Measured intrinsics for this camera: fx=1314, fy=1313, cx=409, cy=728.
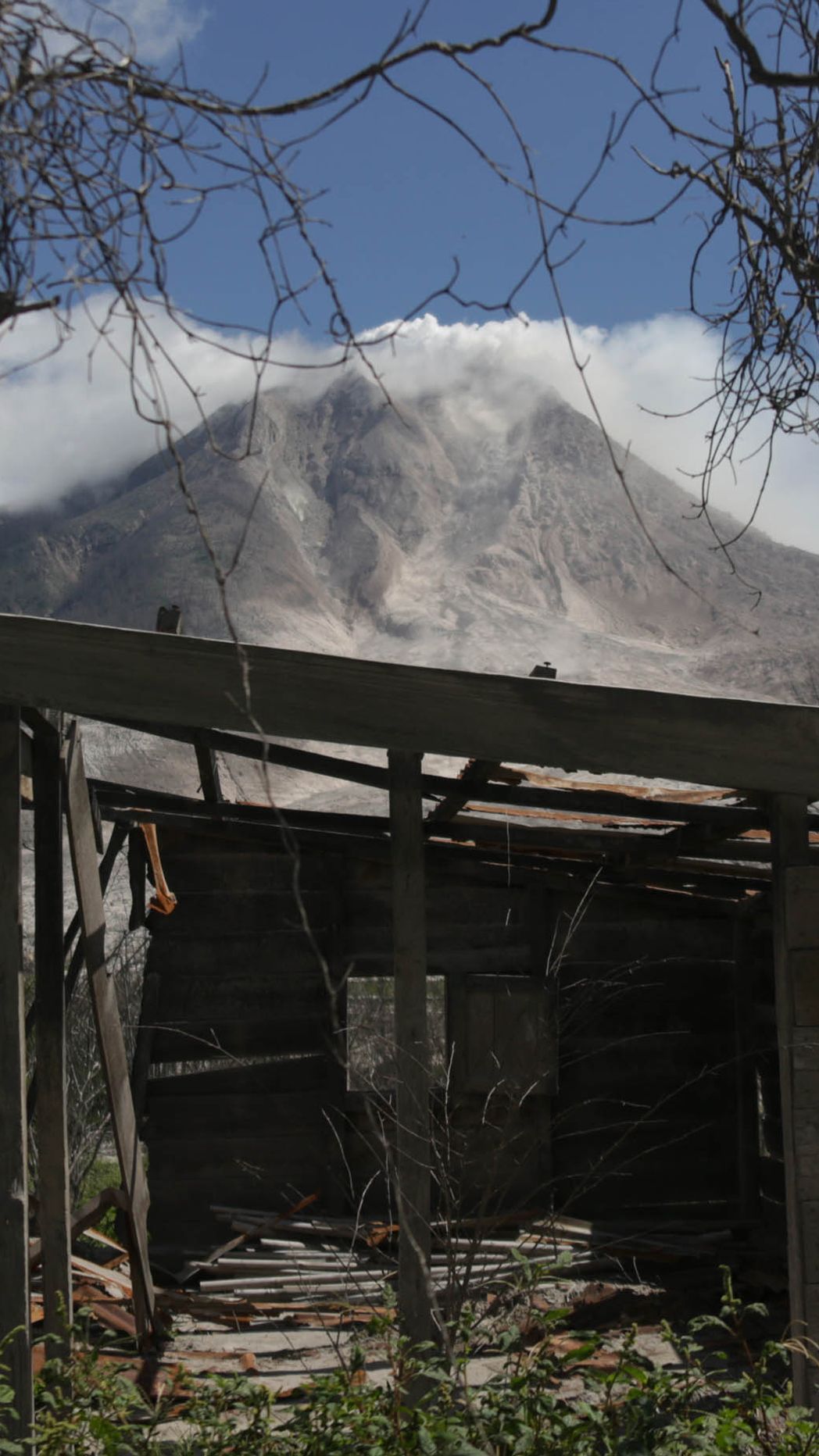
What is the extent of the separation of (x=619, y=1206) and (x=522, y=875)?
247cm

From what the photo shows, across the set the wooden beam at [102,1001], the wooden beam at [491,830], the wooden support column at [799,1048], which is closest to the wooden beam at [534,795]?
the wooden beam at [491,830]

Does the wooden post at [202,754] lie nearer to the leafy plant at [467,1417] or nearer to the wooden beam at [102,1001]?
the wooden beam at [102,1001]

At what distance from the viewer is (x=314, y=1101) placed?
9523 millimetres

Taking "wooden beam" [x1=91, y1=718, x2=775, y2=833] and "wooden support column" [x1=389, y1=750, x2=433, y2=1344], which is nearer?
"wooden support column" [x1=389, y1=750, x2=433, y2=1344]

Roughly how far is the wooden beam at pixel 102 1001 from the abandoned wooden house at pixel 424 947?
A: 0.02m

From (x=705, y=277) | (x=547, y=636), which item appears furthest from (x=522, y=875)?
(x=547, y=636)

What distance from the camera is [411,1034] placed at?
4727 mm

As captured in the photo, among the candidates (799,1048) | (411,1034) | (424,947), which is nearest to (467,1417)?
(411,1034)

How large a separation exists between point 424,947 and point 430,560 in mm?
68119

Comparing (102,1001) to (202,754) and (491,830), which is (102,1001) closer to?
(202,754)

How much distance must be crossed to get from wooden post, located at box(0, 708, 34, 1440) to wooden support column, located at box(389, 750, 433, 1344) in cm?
135

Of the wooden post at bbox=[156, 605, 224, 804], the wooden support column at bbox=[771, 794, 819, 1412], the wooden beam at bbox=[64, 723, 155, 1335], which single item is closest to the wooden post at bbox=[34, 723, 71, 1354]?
the wooden beam at bbox=[64, 723, 155, 1335]

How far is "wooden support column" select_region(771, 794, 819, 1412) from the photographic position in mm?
4777

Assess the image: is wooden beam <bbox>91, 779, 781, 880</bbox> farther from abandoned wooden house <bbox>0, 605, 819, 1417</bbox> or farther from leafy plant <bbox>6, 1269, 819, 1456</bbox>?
leafy plant <bbox>6, 1269, 819, 1456</bbox>
